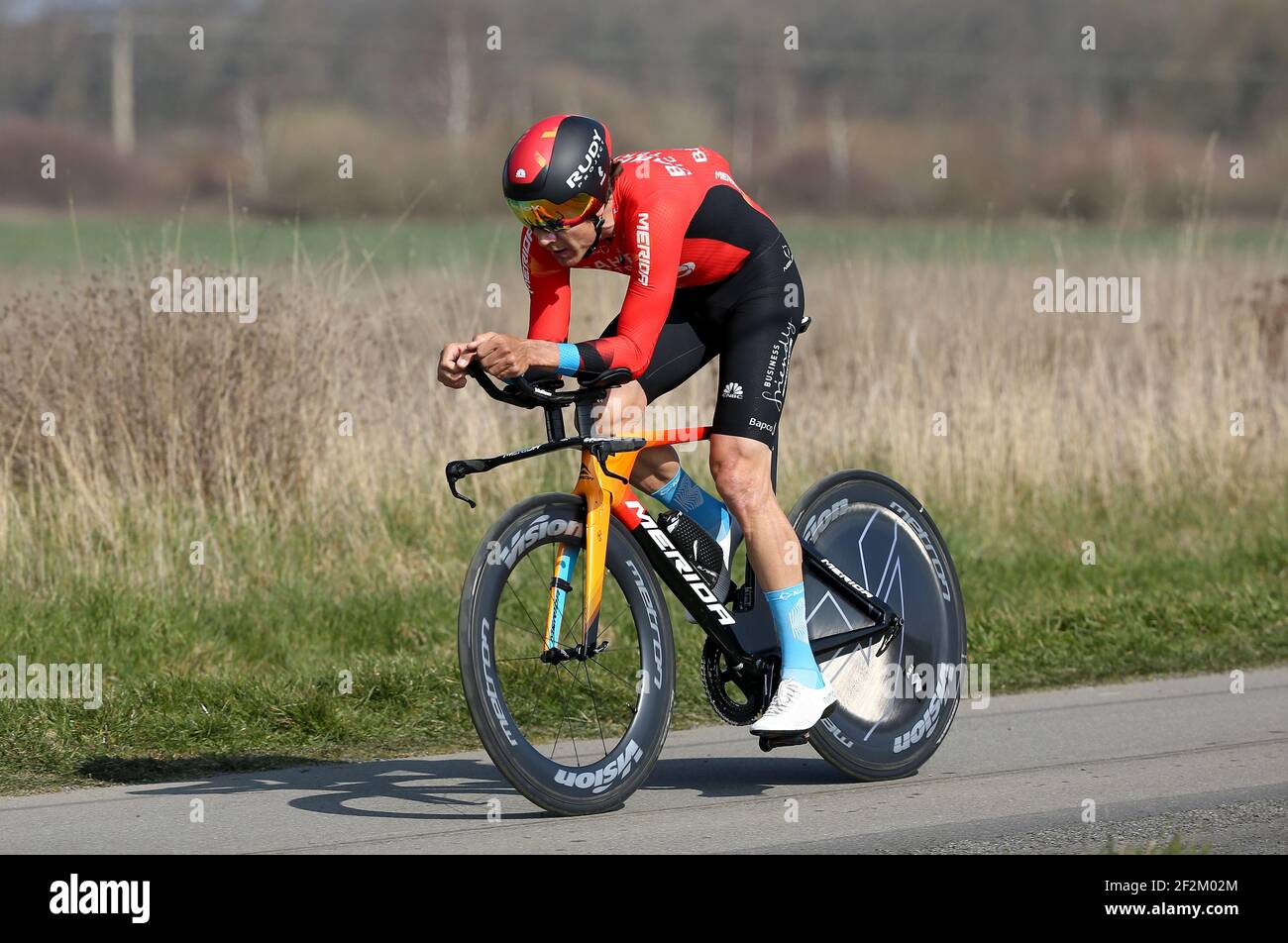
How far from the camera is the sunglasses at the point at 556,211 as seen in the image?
5227mm

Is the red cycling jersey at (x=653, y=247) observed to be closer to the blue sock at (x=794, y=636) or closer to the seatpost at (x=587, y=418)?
the seatpost at (x=587, y=418)

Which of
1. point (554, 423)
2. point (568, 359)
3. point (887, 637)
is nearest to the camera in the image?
point (568, 359)

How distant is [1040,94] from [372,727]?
89.8 meters

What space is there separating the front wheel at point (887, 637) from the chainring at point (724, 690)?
0.28 m

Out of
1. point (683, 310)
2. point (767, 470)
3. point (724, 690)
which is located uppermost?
point (683, 310)

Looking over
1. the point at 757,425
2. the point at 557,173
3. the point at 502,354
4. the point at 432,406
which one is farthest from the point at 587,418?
the point at 432,406

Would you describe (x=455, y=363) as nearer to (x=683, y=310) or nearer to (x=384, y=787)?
(x=683, y=310)

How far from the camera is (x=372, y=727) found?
683 cm

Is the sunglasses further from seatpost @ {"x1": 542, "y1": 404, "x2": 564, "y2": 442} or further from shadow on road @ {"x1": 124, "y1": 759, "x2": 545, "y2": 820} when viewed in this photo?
shadow on road @ {"x1": 124, "y1": 759, "x2": 545, "y2": 820}

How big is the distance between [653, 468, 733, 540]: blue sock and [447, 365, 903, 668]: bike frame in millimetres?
158

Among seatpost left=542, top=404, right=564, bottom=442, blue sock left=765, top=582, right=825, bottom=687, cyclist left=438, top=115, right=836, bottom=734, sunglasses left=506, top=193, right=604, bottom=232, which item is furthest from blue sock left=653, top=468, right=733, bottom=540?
sunglasses left=506, top=193, right=604, bottom=232

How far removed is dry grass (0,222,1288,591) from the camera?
9125 mm

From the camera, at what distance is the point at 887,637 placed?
20.8 feet

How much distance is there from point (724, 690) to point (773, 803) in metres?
0.40
